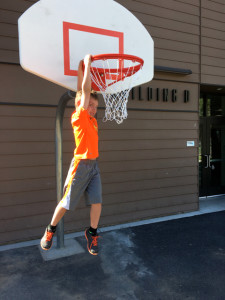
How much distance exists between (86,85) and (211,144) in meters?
5.76

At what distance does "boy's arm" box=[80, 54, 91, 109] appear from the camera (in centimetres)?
283

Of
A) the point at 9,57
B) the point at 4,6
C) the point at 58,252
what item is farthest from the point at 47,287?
the point at 4,6

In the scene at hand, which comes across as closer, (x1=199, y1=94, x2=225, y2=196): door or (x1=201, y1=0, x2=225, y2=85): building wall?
(x1=201, y1=0, x2=225, y2=85): building wall

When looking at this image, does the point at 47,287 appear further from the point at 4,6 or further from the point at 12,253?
the point at 4,6

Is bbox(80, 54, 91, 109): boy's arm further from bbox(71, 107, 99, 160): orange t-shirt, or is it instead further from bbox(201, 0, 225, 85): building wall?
bbox(201, 0, 225, 85): building wall

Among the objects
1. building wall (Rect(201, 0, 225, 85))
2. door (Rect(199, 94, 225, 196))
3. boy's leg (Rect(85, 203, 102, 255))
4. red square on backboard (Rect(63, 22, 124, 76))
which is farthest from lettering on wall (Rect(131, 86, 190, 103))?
boy's leg (Rect(85, 203, 102, 255))

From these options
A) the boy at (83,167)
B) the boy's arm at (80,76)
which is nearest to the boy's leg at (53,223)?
the boy at (83,167)

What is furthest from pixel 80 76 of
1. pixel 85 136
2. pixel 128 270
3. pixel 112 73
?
pixel 128 270

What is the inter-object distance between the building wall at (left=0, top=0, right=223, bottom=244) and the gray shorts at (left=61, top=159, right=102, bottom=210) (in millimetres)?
1746

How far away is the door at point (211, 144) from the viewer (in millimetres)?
7477

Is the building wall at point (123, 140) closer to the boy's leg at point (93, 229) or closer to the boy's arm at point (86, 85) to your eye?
the boy's leg at point (93, 229)

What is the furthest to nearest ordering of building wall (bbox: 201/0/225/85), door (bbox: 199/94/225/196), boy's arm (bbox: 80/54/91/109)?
1. door (bbox: 199/94/225/196)
2. building wall (bbox: 201/0/225/85)
3. boy's arm (bbox: 80/54/91/109)

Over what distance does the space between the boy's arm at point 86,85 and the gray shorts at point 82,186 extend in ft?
2.27

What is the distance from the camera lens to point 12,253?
4.17 meters
